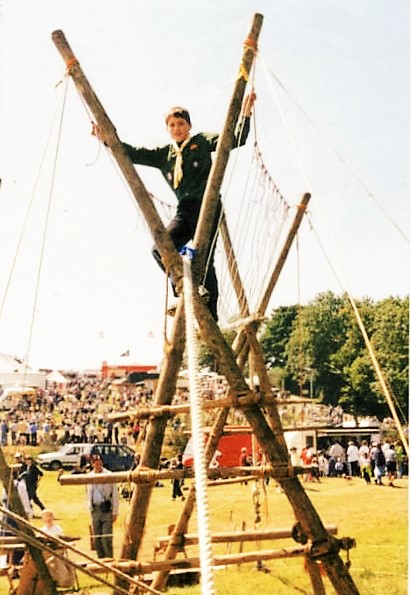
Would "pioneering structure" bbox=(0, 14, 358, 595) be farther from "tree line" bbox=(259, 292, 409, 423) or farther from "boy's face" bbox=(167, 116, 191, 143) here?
"tree line" bbox=(259, 292, 409, 423)

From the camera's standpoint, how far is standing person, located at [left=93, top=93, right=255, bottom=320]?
14.0ft

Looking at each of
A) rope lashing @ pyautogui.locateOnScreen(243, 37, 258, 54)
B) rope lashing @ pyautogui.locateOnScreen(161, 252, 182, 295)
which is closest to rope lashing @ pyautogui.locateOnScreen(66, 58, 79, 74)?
rope lashing @ pyautogui.locateOnScreen(243, 37, 258, 54)

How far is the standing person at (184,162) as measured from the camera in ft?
14.0

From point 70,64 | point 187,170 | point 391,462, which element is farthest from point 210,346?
point 391,462

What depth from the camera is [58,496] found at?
16125 millimetres

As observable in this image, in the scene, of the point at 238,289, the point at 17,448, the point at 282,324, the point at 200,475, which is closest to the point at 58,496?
the point at 17,448

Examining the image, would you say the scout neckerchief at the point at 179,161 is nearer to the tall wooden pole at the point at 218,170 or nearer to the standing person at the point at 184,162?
the standing person at the point at 184,162

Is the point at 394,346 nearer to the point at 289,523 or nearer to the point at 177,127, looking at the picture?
the point at 289,523

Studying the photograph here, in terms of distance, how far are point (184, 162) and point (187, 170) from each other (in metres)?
0.06

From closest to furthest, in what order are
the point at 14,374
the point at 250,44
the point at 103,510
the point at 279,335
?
1. the point at 250,44
2. the point at 103,510
3. the point at 14,374
4. the point at 279,335

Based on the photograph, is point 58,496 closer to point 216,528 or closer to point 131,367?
point 216,528

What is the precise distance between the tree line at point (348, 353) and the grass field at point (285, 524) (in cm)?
1744

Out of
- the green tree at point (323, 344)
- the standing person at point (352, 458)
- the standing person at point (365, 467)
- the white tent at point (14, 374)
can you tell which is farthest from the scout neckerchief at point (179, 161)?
the green tree at point (323, 344)

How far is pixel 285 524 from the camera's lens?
11930mm
